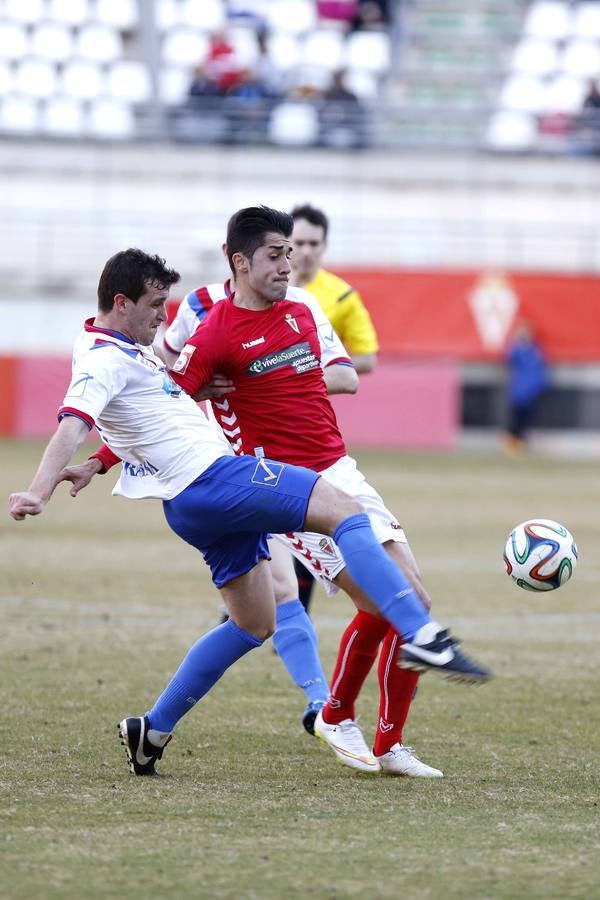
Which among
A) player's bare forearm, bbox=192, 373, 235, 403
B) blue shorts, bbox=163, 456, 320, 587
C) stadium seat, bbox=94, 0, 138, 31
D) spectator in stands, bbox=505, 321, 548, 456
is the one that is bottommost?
spectator in stands, bbox=505, 321, 548, 456

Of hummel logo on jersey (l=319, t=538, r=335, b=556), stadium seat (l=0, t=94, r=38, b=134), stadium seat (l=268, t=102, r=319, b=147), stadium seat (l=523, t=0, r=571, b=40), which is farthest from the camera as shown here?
stadium seat (l=523, t=0, r=571, b=40)

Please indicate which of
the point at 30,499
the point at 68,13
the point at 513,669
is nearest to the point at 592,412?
the point at 68,13

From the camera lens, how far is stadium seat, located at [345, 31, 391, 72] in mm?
29172

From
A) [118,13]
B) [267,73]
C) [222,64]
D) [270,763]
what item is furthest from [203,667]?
A: [118,13]

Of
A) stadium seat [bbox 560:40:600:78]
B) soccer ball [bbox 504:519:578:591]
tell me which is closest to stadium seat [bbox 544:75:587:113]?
stadium seat [bbox 560:40:600:78]

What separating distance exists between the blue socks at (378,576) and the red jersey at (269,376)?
2.34ft

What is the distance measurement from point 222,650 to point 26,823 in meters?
1.22

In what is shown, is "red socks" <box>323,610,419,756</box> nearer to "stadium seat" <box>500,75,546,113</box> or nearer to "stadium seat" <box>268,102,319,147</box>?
"stadium seat" <box>268,102,319,147</box>

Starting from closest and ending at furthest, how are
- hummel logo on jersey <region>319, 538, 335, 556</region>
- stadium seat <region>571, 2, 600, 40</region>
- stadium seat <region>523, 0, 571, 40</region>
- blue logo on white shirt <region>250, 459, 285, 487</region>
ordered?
1. blue logo on white shirt <region>250, 459, 285, 487</region>
2. hummel logo on jersey <region>319, 538, 335, 556</region>
3. stadium seat <region>523, 0, 571, 40</region>
4. stadium seat <region>571, 2, 600, 40</region>

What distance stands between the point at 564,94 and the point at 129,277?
25.3 metres

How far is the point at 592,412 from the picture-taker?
84.5ft

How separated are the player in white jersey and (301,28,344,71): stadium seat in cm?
2450

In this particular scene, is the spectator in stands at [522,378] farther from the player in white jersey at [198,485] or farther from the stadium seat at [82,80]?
the player in white jersey at [198,485]

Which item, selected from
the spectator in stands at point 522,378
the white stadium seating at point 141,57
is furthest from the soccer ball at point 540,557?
the white stadium seating at point 141,57
